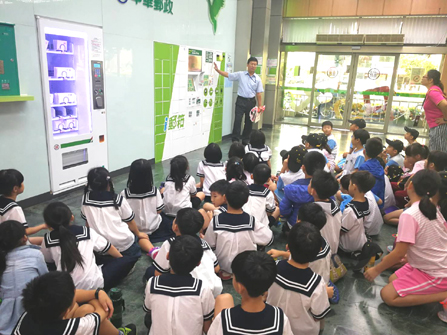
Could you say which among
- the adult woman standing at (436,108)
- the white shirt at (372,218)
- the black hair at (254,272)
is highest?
the adult woman standing at (436,108)

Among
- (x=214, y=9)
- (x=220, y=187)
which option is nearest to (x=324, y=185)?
(x=220, y=187)

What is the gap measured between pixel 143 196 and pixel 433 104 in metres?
3.61

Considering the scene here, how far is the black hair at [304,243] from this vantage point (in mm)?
1638

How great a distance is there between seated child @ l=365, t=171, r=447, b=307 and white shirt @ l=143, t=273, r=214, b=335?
1237 mm

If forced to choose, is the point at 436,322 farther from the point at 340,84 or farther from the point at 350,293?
the point at 340,84

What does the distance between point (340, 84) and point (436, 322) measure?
8395 mm

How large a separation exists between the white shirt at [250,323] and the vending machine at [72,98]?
301cm

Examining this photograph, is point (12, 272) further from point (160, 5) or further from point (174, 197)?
point (160, 5)

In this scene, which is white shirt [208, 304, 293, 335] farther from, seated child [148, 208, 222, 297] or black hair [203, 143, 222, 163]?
black hair [203, 143, 222, 163]

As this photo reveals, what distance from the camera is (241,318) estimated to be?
4.25 feet

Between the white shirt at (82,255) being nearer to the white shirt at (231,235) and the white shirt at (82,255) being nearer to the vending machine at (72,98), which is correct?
the white shirt at (231,235)

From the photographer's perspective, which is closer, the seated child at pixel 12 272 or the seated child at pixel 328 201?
the seated child at pixel 12 272

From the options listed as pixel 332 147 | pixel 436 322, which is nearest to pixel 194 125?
pixel 332 147

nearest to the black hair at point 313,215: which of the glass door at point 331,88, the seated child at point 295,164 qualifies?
the seated child at point 295,164
